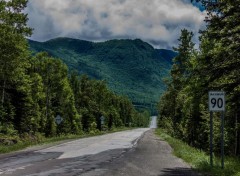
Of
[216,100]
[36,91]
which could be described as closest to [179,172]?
[216,100]

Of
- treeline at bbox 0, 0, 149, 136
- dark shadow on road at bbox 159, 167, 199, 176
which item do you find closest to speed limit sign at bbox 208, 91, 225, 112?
dark shadow on road at bbox 159, 167, 199, 176

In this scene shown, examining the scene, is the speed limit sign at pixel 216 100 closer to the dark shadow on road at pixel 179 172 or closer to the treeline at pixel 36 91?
the dark shadow on road at pixel 179 172

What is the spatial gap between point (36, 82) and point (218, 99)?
39.4 meters

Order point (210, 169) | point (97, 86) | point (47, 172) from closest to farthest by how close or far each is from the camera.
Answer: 1. point (47, 172)
2. point (210, 169)
3. point (97, 86)

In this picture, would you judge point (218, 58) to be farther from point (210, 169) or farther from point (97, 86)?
point (97, 86)

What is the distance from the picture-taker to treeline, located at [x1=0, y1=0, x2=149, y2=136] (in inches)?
1070

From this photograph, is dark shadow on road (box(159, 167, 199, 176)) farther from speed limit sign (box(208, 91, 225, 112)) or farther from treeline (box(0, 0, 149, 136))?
treeline (box(0, 0, 149, 136))

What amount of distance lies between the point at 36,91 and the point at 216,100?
130 ft

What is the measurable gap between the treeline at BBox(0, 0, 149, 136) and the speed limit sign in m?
15.9

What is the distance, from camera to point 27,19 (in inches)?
1104

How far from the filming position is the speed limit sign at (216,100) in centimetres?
1437

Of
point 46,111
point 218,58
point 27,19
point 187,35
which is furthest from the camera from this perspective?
point 46,111

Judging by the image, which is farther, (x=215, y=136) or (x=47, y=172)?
(x=215, y=136)

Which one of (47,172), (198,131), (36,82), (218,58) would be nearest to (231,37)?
(218,58)
